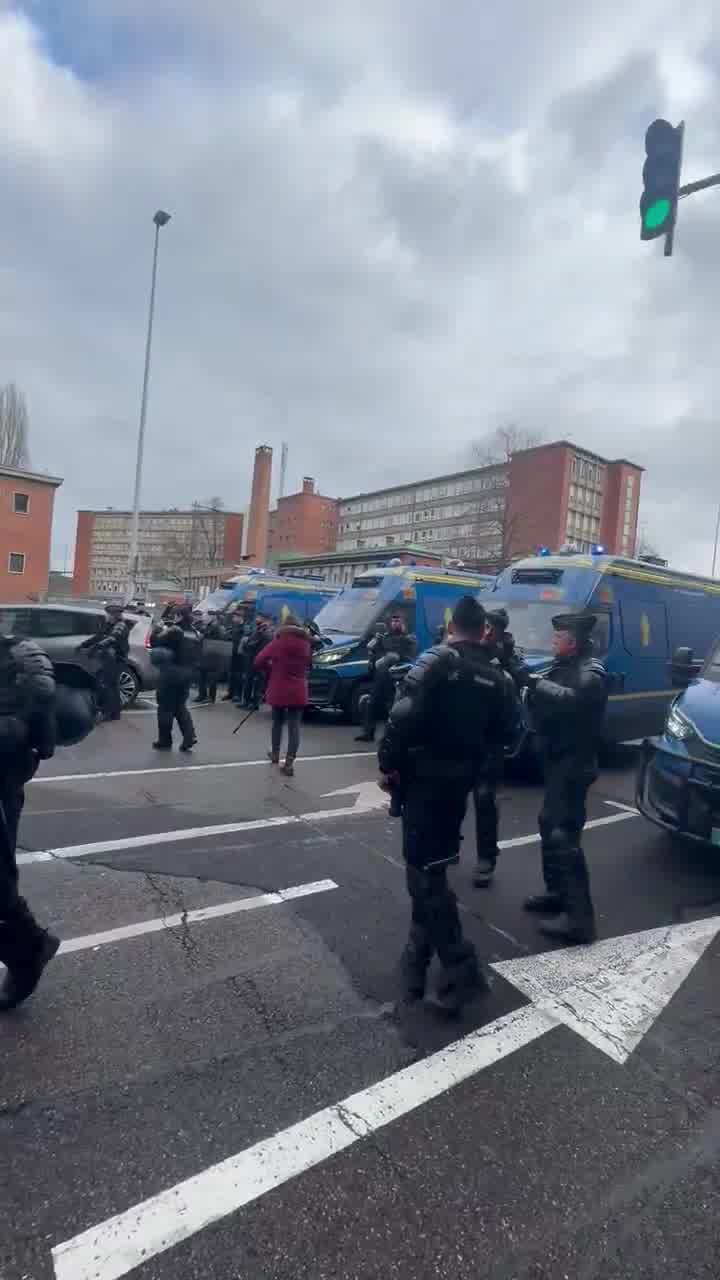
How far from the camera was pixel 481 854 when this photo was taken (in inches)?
211

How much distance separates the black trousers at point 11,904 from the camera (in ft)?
10.5

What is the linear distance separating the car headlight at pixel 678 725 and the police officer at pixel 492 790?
50.0 inches

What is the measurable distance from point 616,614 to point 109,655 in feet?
22.8

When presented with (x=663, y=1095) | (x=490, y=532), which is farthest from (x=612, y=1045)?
(x=490, y=532)

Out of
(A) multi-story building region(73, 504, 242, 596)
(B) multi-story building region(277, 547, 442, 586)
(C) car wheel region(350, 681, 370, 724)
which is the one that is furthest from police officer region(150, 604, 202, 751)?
(A) multi-story building region(73, 504, 242, 596)

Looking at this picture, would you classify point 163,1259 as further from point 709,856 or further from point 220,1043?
point 709,856

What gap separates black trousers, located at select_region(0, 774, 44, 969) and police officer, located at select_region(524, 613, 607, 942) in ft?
8.97

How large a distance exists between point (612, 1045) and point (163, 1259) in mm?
1988

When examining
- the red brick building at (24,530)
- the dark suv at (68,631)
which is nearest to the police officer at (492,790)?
the dark suv at (68,631)

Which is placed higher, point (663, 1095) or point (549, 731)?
point (549, 731)

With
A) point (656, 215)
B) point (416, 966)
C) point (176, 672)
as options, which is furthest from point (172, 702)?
point (656, 215)

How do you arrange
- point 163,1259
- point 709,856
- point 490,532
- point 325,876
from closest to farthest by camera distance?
point 163,1259 < point 325,876 < point 709,856 < point 490,532

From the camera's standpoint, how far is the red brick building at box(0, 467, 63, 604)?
43.3m

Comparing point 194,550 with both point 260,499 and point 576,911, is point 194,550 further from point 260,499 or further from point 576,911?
point 576,911
